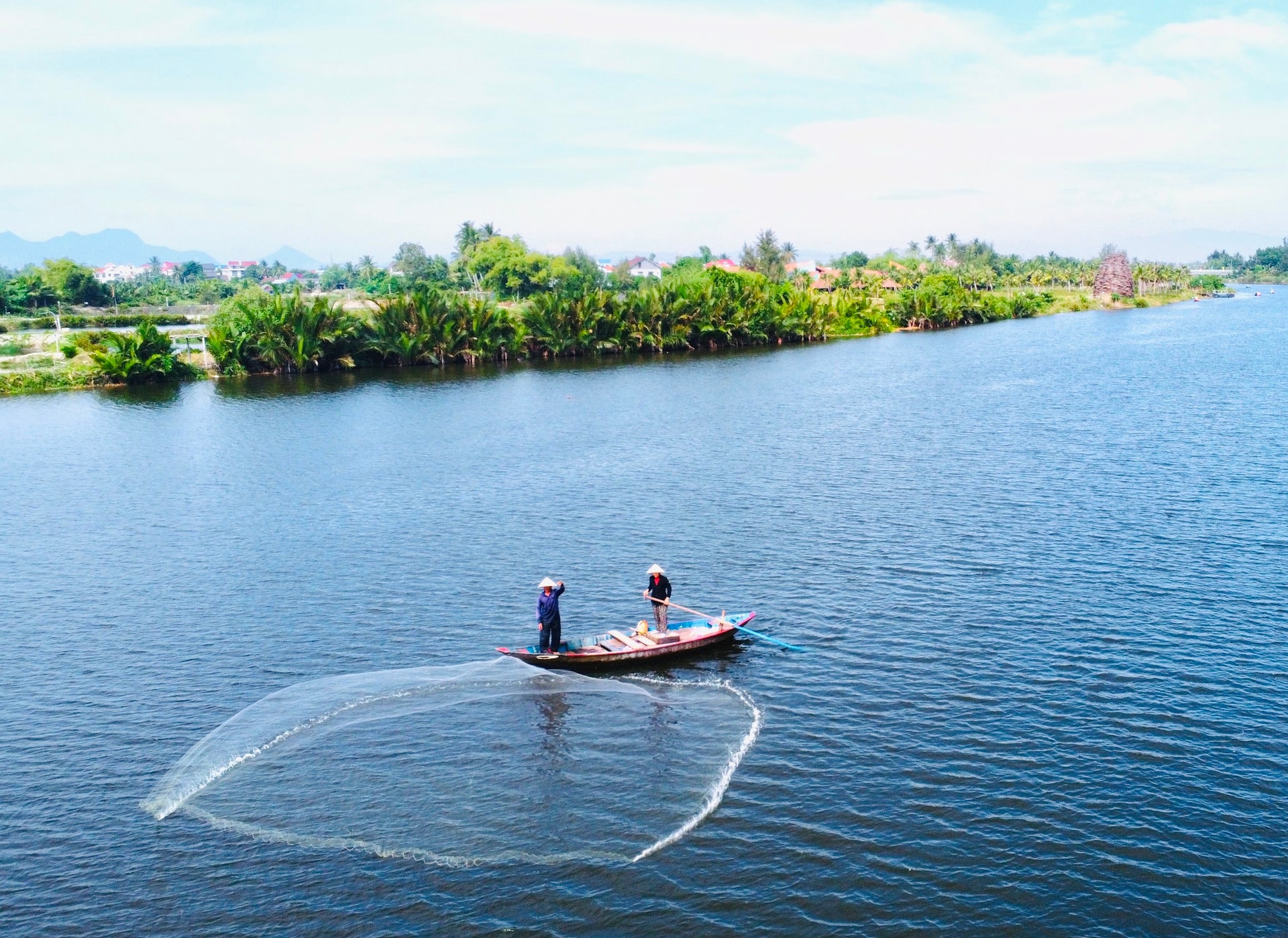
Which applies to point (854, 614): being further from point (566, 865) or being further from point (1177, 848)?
point (566, 865)

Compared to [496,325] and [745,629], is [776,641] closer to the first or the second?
[745,629]

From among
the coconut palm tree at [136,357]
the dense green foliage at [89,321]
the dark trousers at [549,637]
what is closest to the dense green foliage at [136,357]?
the coconut palm tree at [136,357]

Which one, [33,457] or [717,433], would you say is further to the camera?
[717,433]

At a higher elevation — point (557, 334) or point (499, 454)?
point (557, 334)

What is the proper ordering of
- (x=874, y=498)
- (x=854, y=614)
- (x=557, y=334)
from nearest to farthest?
(x=854, y=614) → (x=874, y=498) → (x=557, y=334)

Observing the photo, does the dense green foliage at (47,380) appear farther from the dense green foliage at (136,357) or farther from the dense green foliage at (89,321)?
the dense green foliage at (89,321)

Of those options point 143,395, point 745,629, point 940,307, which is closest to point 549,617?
point 745,629

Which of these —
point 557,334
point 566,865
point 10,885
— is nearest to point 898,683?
point 566,865
